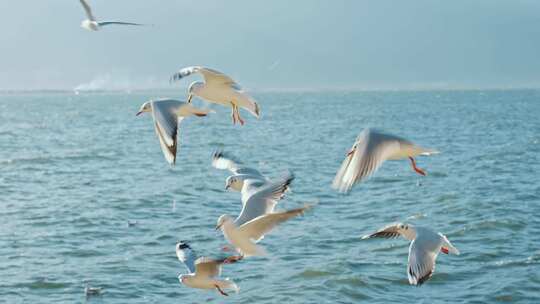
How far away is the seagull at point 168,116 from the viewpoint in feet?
28.7

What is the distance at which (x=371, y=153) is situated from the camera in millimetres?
8594

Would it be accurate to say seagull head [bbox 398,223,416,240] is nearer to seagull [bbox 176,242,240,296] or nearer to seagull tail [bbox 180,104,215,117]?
seagull [bbox 176,242,240,296]

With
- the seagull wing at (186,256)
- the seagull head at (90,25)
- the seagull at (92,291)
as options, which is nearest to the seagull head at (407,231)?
the seagull wing at (186,256)

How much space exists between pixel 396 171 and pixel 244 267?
1579cm

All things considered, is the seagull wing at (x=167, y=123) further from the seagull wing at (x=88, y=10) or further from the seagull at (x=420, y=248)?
the seagull wing at (x=88, y=10)

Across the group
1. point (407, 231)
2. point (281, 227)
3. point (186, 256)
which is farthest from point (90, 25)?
point (281, 227)

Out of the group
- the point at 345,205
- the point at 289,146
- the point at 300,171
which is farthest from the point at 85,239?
the point at 289,146

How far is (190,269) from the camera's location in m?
9.82

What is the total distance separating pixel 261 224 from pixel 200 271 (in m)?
1.51

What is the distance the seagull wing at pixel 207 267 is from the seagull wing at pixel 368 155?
1.97 meters

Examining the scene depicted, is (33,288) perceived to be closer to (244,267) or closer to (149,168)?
(244,267)

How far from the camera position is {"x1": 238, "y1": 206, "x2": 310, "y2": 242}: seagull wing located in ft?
27.3

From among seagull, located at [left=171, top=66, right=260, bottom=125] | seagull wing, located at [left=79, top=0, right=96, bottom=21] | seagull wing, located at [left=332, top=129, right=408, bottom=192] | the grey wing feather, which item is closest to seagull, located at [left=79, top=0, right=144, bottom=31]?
seagull wing, located at [left=79, top=0, right=96, bottom=21]

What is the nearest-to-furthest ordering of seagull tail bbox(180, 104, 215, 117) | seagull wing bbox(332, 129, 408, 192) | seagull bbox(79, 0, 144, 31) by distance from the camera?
seagull wing bbox(332, 129, 408, 192), seagull tail bbox(180, 104, 215, 117), seagull bbox(79, 0, 144, 31)
